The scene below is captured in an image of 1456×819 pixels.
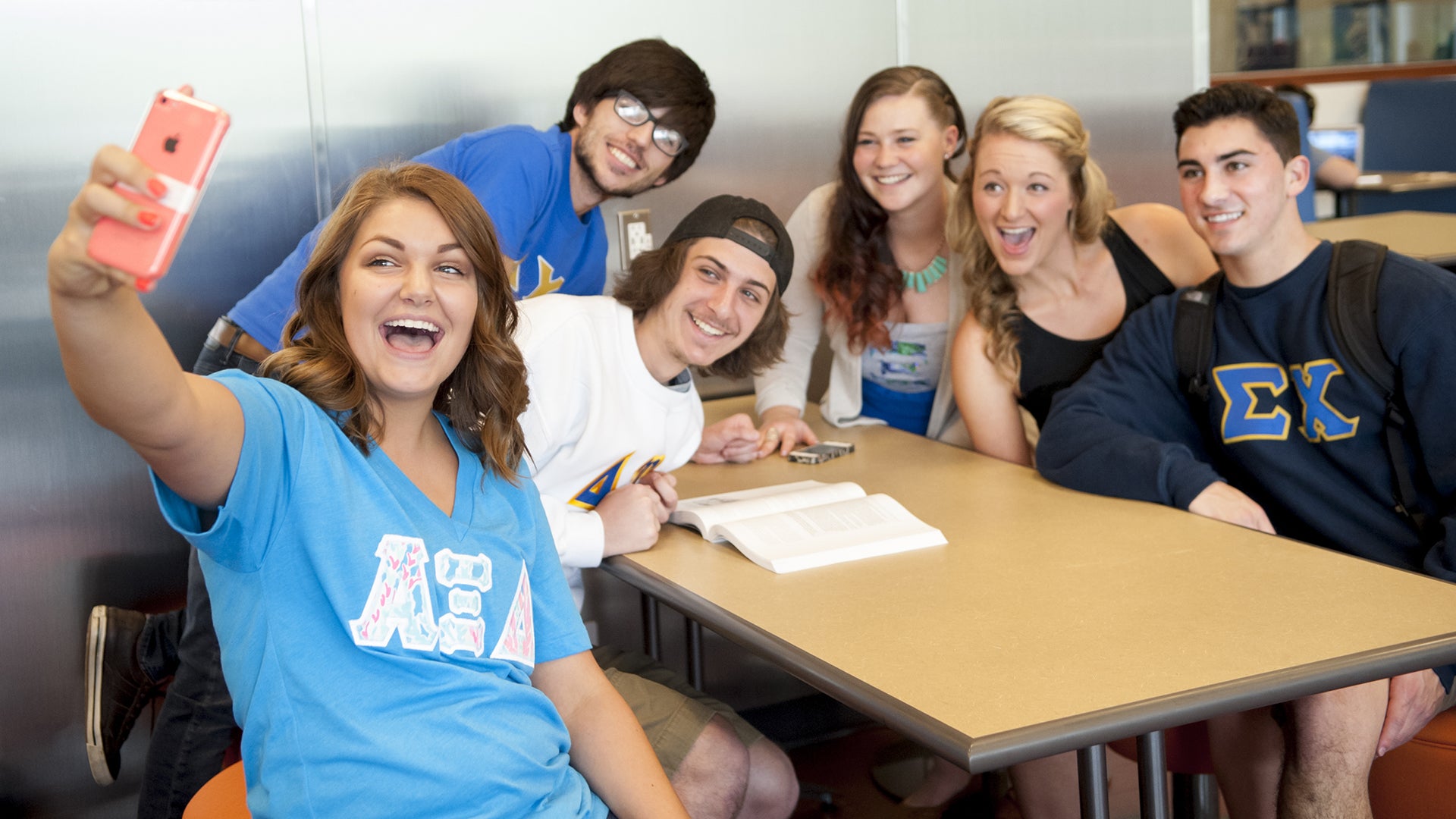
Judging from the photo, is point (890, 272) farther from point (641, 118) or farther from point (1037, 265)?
point (641, 118)

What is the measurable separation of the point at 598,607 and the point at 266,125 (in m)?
1.49

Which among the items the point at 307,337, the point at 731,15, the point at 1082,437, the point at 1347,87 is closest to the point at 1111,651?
the point at 1082,437

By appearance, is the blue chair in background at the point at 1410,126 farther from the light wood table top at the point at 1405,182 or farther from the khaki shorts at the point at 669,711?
the khaki shorts at the point at 669,711

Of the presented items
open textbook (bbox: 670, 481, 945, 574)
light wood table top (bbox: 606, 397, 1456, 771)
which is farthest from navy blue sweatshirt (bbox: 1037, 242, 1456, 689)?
open textbook (bbox: 670, 481, 945, 574)

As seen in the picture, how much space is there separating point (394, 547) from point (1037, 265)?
1.75 m

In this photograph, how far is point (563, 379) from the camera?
219cm

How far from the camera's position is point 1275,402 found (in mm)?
2256

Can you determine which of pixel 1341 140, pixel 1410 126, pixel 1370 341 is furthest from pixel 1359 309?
pixel 1410 126

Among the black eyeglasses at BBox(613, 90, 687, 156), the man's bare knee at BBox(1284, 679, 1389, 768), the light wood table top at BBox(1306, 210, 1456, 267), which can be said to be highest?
the black eyeglasses at BBox(613, 90, 687, 156)

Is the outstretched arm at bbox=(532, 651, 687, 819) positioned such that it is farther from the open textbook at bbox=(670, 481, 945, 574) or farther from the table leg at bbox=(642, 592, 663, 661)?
the table leg at bbox=(642, 592, 663, 661)

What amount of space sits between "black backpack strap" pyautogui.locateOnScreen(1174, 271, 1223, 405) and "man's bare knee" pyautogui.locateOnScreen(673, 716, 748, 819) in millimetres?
1059

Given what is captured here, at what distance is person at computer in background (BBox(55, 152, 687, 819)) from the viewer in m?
1.29

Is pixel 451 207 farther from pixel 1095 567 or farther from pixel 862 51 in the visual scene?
pixel 862 51

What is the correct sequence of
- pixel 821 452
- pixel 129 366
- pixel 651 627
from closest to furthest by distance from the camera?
pixel 129 366
pixel 821 452
pixel 651 627
